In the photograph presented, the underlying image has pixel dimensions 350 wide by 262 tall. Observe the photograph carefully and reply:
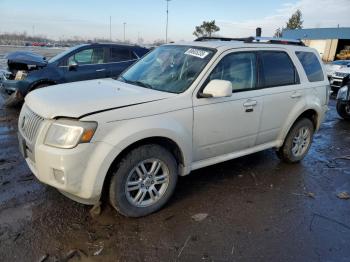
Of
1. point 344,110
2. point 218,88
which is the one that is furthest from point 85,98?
point 344,110

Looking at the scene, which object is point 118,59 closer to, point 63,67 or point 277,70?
point 63,67

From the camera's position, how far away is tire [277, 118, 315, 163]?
5105mm

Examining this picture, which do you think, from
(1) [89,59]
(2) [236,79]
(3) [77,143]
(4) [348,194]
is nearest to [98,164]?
(3) [77,143]

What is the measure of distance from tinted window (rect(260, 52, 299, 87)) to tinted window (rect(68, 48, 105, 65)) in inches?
215

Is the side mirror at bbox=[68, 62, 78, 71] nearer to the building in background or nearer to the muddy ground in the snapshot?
the muddy ground

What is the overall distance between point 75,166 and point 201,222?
1.49m

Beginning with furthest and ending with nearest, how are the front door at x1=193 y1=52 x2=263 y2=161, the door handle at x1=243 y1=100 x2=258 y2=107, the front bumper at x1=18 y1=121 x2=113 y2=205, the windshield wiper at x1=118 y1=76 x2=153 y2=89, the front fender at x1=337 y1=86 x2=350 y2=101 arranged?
the front fender at x1=337 y1=86 x2=350 y2=101 < the door handle at x1=243 y1=100 x2=258 y2=107 < the windshield wiper at x1=118 y1=76 x2=153 y2=89 < the front door at x1=193 y1=52 x2=263 y2=161 < the front bumper at x1=18 y1=121 x2=113 y2=205

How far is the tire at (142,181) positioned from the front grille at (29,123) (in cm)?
88

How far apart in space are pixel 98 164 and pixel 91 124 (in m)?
0.38

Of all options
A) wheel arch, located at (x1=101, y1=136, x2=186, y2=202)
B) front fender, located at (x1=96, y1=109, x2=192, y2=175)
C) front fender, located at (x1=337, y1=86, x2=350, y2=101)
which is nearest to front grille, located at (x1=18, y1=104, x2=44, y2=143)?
front fender, located at (x1=96, y1=109, x2=192, y2=175)

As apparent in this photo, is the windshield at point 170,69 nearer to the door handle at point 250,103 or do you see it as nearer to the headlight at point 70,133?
the door handle at point 250,103

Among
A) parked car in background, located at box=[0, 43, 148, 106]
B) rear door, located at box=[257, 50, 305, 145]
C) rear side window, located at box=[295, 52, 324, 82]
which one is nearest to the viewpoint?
rear door, located at box=[257, 50, 305, 145]

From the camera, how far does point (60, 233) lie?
321 centimetres

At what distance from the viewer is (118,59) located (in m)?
9.11
